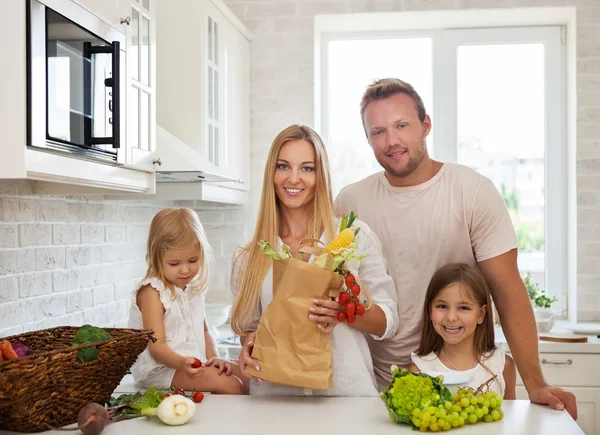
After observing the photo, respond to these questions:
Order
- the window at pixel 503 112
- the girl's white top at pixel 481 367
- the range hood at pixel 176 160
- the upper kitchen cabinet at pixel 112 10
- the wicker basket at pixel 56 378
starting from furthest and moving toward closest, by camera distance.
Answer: the window at pixel 503 112, the range hood at pixel 176 160, the girl's white top at pixel 481 367, the upper kitchen cabinet at pixel 112 10, the wicker basket at pixel 56 378

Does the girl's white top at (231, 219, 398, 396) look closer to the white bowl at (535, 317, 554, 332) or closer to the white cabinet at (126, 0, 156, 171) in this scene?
the white cabinet at (126, 0, 156, 171)

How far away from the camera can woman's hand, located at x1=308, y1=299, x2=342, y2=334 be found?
184 centimetres

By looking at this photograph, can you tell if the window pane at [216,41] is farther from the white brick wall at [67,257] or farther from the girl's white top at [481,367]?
the girl's white top at [481,367]

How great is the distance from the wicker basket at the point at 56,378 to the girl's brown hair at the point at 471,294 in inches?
39.0

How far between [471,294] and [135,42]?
1349 mm

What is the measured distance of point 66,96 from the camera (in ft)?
6.03

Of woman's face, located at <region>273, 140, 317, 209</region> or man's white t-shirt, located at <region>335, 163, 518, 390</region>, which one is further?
man's white t-shirt, located at <region>335, 163, 518, 390</region>

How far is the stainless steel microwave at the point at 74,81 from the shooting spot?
1678 mm

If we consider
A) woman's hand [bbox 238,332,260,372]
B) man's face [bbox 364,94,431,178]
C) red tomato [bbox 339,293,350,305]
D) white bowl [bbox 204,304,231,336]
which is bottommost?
white bowl [bbox 204,304,231,336]

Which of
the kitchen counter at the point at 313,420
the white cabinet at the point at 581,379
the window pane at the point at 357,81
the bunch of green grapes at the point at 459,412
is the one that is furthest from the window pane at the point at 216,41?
the bunch of green grapes at the point at 459,412

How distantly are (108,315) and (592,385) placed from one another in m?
2.30

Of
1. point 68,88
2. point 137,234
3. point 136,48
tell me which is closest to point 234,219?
point 137,234

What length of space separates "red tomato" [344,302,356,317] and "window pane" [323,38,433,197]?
8.66 ft

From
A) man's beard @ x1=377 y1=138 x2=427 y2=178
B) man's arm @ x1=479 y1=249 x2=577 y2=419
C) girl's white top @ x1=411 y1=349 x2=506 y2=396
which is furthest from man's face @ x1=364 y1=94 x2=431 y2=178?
girl's white top @ x1=411 y1=349 x2=506 y2=396
